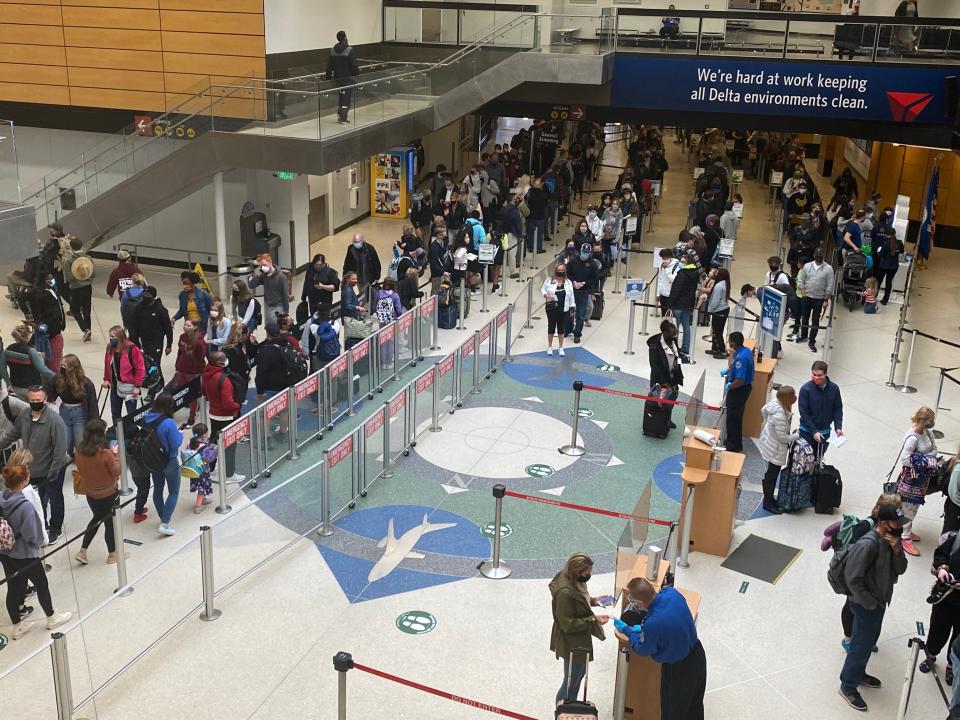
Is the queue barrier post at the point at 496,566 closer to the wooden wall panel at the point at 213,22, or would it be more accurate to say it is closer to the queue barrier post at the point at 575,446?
the queue barrier post at the point at 575,446

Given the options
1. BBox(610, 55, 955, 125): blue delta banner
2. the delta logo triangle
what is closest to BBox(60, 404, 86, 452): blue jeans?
BBox(610, 55, 955, 125): blue delta banner

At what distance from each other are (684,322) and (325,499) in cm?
777

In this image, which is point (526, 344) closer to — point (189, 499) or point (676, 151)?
point (189, 499)

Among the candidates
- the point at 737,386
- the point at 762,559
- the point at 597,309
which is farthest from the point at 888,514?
the point at 597,309

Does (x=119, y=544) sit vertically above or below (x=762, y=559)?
above

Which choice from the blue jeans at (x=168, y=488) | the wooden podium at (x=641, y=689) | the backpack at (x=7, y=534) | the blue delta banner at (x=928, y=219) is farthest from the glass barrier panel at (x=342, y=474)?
the blue delta banner at (x=928, y=219)

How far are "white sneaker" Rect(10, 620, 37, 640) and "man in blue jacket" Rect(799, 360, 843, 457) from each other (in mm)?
7799

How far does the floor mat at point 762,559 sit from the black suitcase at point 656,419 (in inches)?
99.2

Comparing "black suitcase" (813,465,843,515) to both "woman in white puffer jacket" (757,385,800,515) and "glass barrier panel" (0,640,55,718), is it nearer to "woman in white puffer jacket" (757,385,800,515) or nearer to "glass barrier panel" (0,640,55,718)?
"woman in white puffer jacket" (757,385,800,515)

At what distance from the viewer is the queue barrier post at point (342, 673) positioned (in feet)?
21.0

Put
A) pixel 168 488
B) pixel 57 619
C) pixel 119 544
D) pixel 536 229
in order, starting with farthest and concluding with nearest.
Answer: pixel 536 229, pixel 168 488, pixel 119 544, pixel 57 619

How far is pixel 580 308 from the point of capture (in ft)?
53.7

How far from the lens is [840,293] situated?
19281 mm

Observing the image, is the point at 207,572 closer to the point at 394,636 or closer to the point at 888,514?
the point at 394,636
